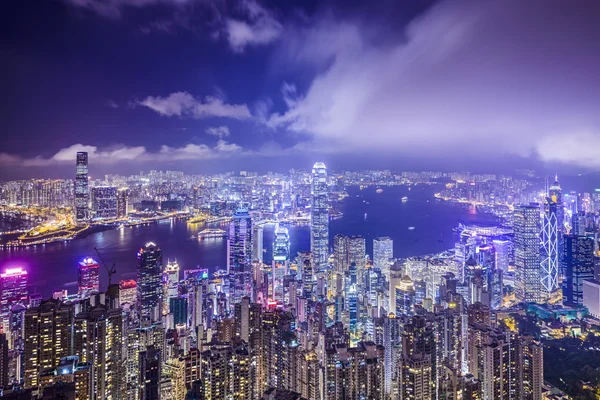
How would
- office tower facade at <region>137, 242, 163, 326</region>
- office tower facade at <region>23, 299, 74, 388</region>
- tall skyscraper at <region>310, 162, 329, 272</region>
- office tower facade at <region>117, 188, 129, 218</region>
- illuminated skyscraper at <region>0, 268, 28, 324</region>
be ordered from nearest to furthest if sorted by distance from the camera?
office tower facade at <region>23, 299, 74, 388</region>, illuminated skyscraper at <region>0, 268, 28, 324</region>, office tower facade at <region>137, 242, 163, 326</region>, office tower facade at <region>117, 188, 129, 218</region>, tall skyscraper at <region>310, 162, 329, 272</region>

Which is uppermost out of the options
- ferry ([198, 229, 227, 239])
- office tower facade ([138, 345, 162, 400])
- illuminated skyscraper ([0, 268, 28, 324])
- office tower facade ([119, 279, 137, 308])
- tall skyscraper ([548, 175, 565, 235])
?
tall skyscraper ([548, 175, 565, 235])

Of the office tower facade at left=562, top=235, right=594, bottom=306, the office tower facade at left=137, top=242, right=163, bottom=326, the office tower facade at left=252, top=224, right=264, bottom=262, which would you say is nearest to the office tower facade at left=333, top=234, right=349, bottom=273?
the office tower facade at left=252, top=224, right=264, bottom=262

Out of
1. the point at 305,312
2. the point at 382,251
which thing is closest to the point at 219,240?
the point at 382,251

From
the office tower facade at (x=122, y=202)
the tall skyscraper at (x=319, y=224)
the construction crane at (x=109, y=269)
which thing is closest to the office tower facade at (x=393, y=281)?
the tall skyscraper at (x=319, y=224)

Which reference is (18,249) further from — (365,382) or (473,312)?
(473,312)

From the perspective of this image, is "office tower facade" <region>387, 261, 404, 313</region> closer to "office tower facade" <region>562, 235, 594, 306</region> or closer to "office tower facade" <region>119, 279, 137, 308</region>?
"office tower facade" <region>562, 235, 594, 306</region>

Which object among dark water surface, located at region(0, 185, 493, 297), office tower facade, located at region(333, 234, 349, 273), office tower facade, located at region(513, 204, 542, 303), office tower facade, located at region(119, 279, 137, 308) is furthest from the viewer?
office tower facade, located at region(333, 234, 349, 273)

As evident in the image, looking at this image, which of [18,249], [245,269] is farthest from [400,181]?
[18,249]
